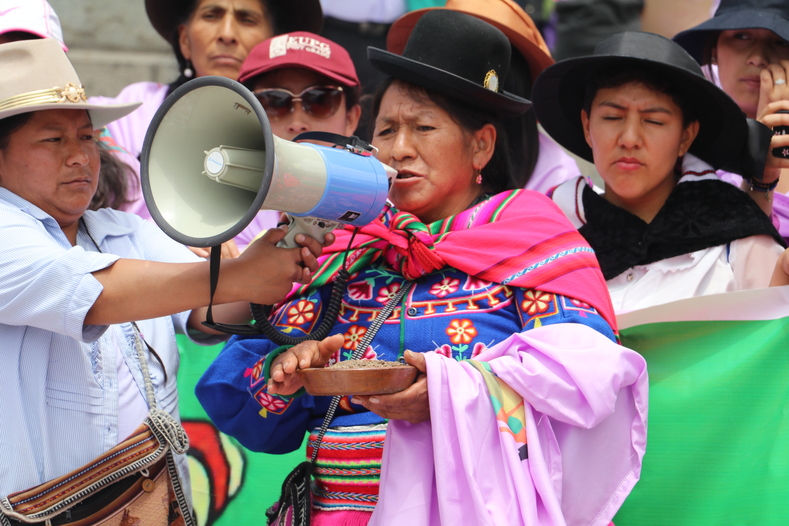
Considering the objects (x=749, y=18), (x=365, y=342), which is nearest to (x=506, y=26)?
(x=749, y=18)

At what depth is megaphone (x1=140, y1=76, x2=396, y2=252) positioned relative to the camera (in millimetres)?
2359

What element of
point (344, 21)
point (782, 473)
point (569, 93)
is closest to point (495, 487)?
point (782, 473)

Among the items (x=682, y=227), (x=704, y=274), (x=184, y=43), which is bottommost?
(x=704, y=274)

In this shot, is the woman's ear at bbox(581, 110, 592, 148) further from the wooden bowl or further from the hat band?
the hat band

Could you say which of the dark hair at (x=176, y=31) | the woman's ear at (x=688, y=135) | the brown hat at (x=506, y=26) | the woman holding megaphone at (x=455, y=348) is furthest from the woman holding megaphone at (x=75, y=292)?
the brown hat at (x=506, y=26)

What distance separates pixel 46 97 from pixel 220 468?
1.77 meters

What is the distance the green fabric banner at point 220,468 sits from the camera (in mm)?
3850

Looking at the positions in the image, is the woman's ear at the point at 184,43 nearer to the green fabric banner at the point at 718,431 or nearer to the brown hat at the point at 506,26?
the brown hat at the point at 506,26

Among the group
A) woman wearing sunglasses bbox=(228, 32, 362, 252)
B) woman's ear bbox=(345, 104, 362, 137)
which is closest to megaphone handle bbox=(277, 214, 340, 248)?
woman wearing sunglasses bbox=(228, 32, 362, 252)

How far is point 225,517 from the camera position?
387cm

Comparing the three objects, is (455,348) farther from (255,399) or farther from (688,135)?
(688,135)

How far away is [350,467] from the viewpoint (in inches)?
106

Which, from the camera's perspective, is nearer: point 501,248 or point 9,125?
point 501,248

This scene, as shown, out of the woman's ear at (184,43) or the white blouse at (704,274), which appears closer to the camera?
the white blouse at (704,274)
